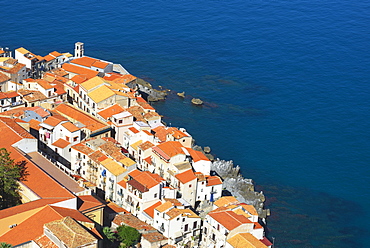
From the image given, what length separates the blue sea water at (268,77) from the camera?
283 feet

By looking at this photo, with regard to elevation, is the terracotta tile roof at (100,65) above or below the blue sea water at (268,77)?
above

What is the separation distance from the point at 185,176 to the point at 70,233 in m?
25.7

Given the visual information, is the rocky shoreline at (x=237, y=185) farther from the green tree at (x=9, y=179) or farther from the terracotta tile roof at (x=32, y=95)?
the green tree at (x=9, y=179)

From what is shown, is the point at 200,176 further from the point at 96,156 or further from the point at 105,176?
the point at 96,156

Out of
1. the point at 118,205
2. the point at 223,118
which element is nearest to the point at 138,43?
the point at 223,118

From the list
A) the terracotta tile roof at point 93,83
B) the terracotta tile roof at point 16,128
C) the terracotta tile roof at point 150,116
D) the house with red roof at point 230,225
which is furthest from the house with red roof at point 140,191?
the terracotta tile roof at point 93,83

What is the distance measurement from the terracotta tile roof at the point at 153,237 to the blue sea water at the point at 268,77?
1743 centimetres

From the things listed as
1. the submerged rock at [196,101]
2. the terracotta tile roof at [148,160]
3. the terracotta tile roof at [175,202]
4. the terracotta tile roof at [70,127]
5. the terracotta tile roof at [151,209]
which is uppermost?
the terracotta tile roof at [70,127]

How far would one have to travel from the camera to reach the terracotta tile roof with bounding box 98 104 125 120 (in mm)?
87312

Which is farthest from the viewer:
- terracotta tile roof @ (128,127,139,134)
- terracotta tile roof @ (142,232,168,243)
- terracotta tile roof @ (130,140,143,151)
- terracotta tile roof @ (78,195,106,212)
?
terracotta tile roof @ (128,127,139,134)

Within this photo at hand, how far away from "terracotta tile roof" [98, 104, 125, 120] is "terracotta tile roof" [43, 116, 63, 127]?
926 centimetres

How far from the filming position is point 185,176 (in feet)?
246

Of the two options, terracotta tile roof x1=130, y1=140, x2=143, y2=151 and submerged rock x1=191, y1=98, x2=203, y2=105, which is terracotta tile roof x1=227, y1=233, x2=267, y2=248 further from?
submerged rock x1=191, y1=98, x2=203, y2=105

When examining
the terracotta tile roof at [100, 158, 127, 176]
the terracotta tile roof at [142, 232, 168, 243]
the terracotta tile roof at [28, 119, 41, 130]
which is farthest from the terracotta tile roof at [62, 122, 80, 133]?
the terracotta tile roof at [142, 232, 168, 243]
